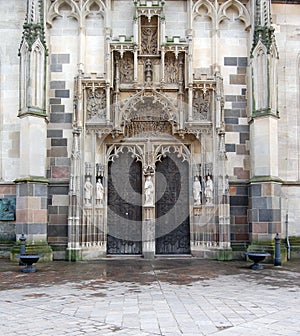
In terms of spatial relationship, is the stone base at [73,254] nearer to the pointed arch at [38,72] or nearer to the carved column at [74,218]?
the carved column at [74,218]

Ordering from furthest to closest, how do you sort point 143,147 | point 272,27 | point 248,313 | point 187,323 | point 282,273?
point 143,147, point 272,27, point 282,273, point 248,313, point 187,323

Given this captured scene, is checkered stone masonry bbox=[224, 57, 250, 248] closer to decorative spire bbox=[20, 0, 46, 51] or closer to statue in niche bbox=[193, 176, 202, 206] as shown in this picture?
statue in niche bbox=[193, 176, 202, 206]

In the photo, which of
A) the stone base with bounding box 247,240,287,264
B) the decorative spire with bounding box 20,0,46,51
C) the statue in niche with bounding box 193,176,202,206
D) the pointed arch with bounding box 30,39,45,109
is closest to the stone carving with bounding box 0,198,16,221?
the pointed arch with bounding box 30,39,45,109

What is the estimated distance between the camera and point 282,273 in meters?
12.4

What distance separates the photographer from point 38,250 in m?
14.8

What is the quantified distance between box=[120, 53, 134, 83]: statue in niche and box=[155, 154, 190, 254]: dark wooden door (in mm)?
3073

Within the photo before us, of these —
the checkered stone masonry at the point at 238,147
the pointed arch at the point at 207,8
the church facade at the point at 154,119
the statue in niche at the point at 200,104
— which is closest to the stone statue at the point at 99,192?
the church facade at the point at 154,119

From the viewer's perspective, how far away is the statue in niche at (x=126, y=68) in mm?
16594

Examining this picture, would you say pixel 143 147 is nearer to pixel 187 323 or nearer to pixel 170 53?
pixel 170 53

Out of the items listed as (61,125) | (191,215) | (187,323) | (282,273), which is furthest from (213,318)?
(61,125)

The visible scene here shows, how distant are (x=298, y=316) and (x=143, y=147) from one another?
10340mm

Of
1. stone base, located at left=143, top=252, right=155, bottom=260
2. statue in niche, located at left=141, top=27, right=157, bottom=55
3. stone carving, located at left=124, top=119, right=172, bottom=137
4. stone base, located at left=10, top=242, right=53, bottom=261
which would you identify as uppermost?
statue in niche, located at left=141, top=27, right=157, bottom=55

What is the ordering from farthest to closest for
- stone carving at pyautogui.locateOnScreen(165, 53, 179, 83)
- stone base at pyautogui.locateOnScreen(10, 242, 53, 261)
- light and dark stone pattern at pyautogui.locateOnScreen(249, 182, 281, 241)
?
stone carving at pyautogui.locateOnScreen(165, 53, 179, 83), light and dark stone pattern at pyautogui.locateOnScreen(249, 182, 281, 241), stone base at pyautogui.locateOnScreen(10, 242, 53, 261)

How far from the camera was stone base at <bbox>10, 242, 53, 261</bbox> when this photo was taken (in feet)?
48.2
